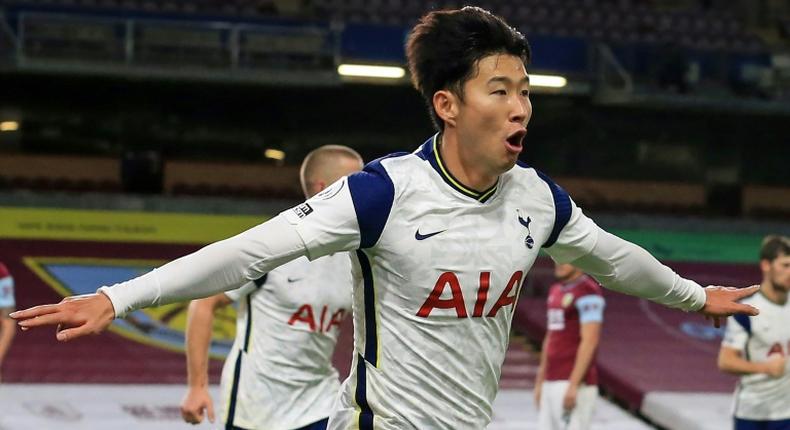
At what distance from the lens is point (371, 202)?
308 cm

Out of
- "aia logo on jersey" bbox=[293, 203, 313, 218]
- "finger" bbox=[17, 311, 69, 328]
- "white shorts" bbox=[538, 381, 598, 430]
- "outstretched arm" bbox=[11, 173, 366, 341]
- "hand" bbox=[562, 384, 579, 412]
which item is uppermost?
"aia logo on jersey" bbox=[293, 203, 313, 218]

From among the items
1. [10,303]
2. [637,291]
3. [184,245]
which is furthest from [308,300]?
[184,245]

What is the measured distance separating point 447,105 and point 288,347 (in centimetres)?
208

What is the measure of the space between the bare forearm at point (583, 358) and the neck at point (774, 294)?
1432 mm

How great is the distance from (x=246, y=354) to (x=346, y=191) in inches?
85.3

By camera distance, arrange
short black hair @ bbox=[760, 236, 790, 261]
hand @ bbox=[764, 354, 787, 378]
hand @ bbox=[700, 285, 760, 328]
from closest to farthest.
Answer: hand @ bbox=[700, 285, 760, 328] → hand @ bbox=[764, 354, 787, 378] → short black hair @ bbox=[760, 236, 790, 261]

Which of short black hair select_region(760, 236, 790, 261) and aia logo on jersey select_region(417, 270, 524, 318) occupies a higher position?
aia logo on jersey select_region(417, 270, 524, 318)

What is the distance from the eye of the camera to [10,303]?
7816 millimetres

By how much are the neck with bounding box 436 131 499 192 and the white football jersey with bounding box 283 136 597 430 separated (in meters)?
0.02

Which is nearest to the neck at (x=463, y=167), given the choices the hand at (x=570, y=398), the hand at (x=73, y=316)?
the hand at (x=73, y=316)

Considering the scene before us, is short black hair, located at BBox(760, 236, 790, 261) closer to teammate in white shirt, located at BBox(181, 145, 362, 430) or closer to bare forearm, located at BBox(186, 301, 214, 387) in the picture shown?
teammate in white shirt, located at BBox(181, 145, 362, 430)

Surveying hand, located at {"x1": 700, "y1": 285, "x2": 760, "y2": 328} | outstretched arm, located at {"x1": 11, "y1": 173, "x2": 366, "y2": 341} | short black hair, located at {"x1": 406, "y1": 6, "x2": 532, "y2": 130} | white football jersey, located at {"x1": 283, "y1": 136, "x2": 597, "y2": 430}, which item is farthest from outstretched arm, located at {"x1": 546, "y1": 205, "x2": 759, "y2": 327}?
outstretched arm, located at {"x1": 11, "y1": 173, "x2": 366, "y2": 341}

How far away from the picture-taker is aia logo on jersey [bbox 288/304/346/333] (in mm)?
5020

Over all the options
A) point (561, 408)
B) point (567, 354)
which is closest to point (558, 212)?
point (567, 354)
